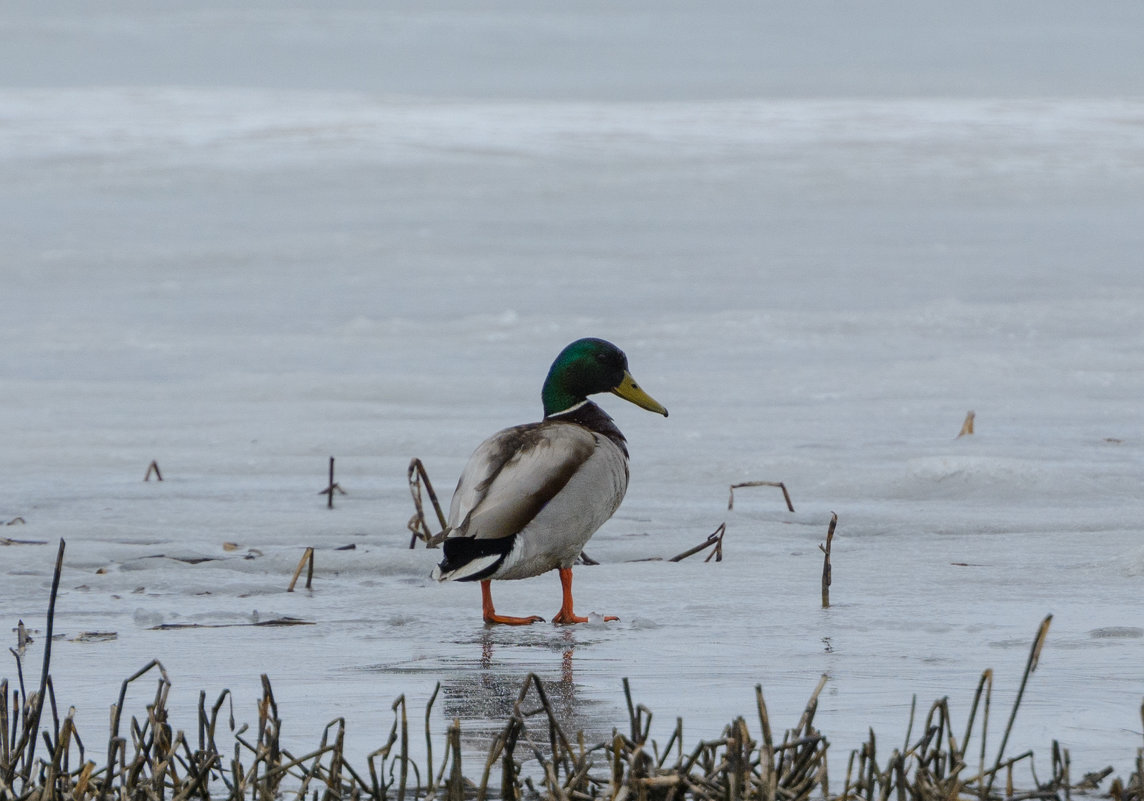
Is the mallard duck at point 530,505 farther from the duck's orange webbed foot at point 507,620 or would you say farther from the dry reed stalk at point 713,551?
the dry reed stalk at point 713,551

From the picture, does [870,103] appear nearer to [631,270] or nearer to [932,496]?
[631,270]

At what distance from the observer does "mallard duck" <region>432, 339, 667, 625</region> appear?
4.14 m

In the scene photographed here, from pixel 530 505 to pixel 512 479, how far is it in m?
0.09

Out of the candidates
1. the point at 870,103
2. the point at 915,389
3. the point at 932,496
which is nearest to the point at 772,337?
the point at 915,389

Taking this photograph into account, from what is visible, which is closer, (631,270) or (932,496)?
(932,496)

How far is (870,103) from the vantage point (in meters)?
28.0

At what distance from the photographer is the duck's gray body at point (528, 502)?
4.14 m

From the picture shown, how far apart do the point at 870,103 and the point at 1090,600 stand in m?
24.7

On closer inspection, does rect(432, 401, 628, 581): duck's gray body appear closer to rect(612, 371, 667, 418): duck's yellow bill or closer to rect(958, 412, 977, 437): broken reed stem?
rect(612, 371, 667, 418): duck's yellow bill

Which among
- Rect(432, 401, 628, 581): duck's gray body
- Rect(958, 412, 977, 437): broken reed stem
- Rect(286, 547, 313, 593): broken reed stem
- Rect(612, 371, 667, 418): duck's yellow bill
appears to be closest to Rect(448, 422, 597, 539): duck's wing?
Rect(432, 401, 628, 581): duck's gray body

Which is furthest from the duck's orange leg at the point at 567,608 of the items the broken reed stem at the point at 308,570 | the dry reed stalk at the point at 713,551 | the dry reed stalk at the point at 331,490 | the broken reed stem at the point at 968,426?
the broken reed stem at the point at 968,426

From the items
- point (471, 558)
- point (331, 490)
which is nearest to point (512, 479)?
point (471, 558)

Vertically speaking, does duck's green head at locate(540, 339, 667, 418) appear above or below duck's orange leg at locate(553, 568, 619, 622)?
above

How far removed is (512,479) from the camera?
4.30 metres
